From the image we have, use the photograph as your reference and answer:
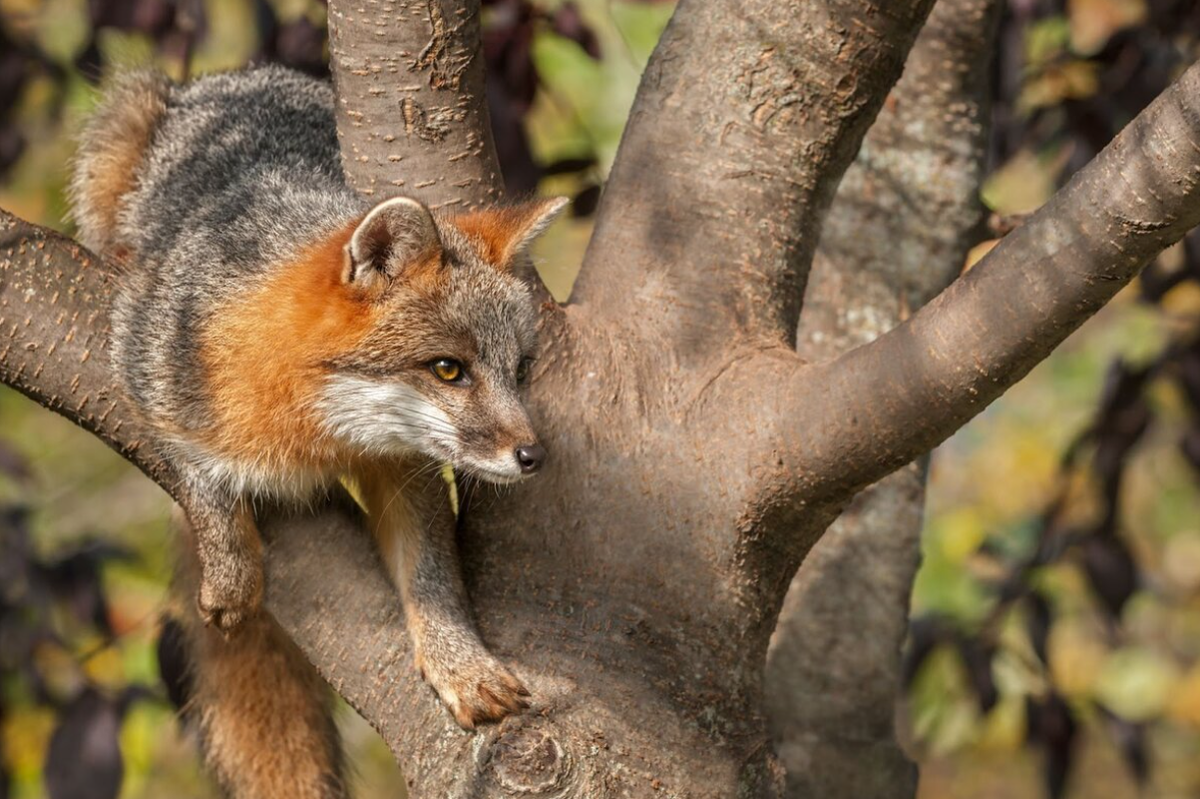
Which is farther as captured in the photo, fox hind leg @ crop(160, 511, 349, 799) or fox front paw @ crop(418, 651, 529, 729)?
fox hind leg @ crop(160, 511, 349, 799)

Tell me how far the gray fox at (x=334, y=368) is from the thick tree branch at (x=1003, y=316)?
0.61 metres

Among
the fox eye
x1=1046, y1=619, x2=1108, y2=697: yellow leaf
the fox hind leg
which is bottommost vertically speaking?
x1=1046, y1=619, x2=1108, y2=697: yellow leaf

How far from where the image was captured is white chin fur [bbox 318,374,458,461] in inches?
119

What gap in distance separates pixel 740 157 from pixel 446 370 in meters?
0.80

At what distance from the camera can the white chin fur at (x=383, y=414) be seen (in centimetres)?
303

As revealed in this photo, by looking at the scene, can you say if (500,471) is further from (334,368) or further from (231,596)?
(231,596)

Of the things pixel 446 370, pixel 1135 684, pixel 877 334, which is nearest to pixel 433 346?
pixel 446 370

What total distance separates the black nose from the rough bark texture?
1132 millimetres

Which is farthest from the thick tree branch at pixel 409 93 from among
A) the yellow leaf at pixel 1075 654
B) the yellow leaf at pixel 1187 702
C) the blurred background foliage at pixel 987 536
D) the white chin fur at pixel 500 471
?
the yellow leaf at pixel 1187 702

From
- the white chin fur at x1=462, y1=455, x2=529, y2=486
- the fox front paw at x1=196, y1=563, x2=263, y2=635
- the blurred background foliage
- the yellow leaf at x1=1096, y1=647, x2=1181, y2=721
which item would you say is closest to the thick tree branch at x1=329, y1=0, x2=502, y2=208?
the white chin fur at x1=462, y1=455, x2=529, y2=486

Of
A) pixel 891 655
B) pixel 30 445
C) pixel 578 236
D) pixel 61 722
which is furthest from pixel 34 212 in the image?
pixel 891 655

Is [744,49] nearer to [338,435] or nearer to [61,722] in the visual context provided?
[338,435]

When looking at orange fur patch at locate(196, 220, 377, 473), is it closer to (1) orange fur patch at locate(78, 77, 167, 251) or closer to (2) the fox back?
(2) the fox back

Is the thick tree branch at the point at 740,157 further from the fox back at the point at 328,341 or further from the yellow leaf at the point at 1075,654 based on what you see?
the yellow leaf at the point at 1075,654
